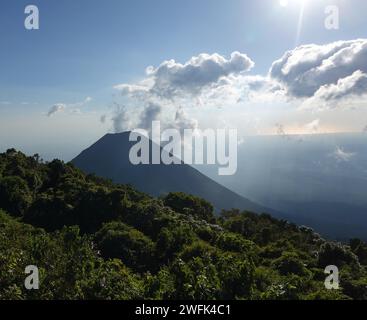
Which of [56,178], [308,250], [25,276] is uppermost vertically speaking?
[56,178]

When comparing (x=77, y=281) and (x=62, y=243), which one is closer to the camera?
(x=77, y=281)

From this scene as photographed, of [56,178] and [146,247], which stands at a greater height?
[56,178]

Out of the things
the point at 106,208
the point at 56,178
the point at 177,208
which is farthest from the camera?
the point at 56,178
